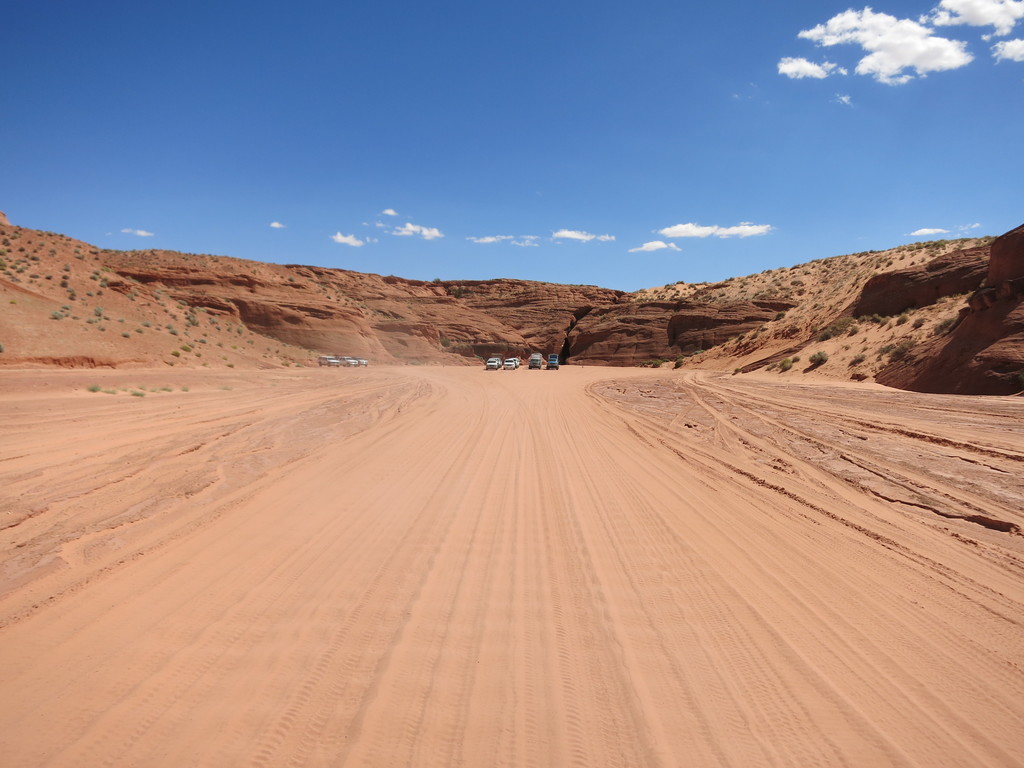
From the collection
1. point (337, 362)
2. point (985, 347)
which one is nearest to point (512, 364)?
point (337, 362)

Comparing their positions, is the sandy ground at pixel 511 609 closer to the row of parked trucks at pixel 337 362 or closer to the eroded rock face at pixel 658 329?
the row of parked trucks at pixel 337 362

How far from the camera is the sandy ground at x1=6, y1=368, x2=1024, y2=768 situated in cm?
271

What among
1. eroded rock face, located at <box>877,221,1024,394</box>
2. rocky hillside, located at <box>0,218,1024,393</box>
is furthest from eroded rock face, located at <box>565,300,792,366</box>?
eroded rock face, located at <box>877,221,1024,394</box>

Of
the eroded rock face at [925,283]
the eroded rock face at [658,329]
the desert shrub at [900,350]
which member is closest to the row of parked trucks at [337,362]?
the eroded rock face at [658,329]

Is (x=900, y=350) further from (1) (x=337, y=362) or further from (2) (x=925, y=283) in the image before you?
(1) (x=337, y=362)

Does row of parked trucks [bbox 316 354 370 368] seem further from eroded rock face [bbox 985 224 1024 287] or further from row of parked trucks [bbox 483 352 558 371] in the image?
eroded rock face [bbox 985 224 1024 287]

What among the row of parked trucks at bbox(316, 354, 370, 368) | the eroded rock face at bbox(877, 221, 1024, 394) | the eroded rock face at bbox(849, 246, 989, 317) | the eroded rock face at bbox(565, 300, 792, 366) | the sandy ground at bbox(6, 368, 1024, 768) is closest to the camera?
the sandy ground at bbox(6, 368, 1024, 768)

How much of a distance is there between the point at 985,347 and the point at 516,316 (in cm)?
5980

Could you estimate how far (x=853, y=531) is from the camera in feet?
18.2

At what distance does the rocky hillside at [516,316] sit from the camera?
21906 millimetres

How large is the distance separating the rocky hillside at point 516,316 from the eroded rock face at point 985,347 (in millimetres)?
60

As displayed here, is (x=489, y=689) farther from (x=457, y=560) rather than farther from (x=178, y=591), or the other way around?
(x=178, y=591)

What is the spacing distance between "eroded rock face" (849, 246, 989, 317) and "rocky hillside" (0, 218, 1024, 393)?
0.31 ft

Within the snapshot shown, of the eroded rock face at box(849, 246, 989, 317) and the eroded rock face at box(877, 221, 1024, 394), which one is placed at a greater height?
the eroded rock face at box(849, 246, 989, 317)
